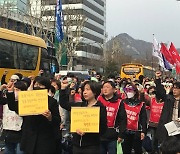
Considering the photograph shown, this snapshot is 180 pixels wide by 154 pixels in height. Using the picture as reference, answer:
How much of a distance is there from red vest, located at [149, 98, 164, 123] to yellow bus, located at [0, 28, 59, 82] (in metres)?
8.41

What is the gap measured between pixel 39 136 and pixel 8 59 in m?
11.7

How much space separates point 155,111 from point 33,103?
4.12m

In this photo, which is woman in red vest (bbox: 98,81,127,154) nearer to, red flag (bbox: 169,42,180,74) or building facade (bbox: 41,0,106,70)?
red flag (bbox: 169,42,180,74)

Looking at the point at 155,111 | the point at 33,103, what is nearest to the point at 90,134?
the point at 33,103

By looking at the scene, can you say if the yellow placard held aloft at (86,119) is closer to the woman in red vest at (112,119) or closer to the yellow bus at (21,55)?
the woman in red vest at (112,119)

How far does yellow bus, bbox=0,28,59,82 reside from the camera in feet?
52.4

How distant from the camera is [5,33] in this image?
16.2m

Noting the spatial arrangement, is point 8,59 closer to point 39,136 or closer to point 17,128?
point 17,128

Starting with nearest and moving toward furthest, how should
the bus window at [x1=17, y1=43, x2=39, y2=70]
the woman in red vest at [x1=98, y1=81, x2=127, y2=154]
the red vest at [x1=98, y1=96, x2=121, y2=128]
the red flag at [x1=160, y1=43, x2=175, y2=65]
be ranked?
the woman in red vest at [x1=98, y1=81, x2=127, y2=154] < the red vest at [x1=98, y1=96, x2=121, y2=128] < the bus window at [x1=17, y1=43, x2=39, y2=70] < the red flag at [x1=160, y1=43, x2=175, y2=65]

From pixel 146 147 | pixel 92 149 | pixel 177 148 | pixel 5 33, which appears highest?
pixel 5 33

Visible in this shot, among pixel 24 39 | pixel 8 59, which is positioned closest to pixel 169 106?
pixel 8 59

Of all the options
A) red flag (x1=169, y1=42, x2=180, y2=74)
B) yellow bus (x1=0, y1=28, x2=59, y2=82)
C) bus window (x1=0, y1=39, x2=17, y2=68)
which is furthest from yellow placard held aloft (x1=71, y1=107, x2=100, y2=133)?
red flag (x1=169, y1=42, x2=180, y2=74)

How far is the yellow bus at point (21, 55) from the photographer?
16.0 meters

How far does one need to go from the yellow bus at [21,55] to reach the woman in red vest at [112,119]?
985 centimetres
